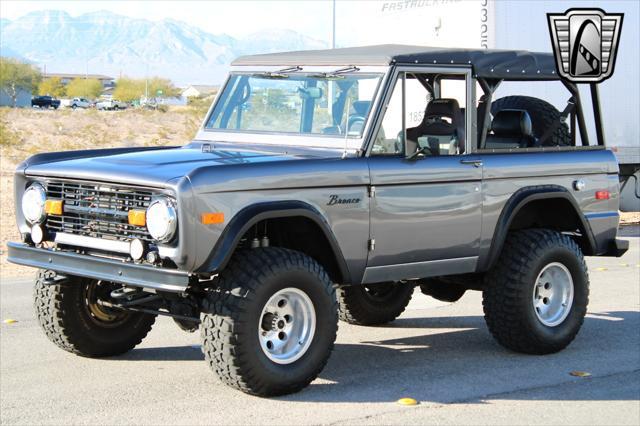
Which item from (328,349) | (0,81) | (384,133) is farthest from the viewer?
(0,81)

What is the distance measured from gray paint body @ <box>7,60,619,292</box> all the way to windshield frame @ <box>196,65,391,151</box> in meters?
0.05

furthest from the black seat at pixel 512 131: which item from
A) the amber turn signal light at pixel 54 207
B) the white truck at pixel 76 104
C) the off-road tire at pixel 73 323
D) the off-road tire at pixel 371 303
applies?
the white truck at pixel 76 104

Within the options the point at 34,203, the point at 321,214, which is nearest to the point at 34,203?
the point at 34,203

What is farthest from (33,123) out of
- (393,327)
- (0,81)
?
(0,81)

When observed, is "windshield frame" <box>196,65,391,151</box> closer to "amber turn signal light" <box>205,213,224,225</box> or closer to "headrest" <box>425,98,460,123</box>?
"headrest" <box>425,98,460,123</box>

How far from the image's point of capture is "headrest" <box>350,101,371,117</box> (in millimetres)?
7051

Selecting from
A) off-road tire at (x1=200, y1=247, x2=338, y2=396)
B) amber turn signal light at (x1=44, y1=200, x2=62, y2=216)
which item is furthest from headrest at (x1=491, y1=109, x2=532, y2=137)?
amber turn signal light at (x1=44, y1=200, x2=62, y2=216)

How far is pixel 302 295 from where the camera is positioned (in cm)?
641

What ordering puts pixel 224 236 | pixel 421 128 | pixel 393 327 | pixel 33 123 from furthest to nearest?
pixel 33 123, pixel 393 327, pixel 421 128, pixel 224 236

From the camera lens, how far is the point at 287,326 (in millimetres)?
6457

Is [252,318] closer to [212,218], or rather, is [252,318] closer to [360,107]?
[212,218]

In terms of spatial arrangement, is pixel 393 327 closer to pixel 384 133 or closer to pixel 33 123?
pixel 384 133

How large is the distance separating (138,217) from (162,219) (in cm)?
21

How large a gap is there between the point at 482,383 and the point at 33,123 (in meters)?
42.4
